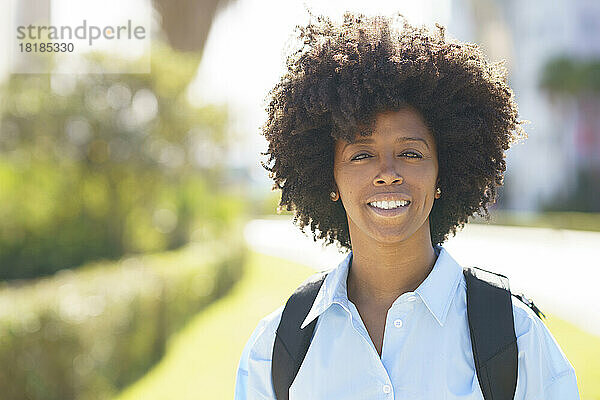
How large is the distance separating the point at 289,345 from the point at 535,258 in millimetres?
11669

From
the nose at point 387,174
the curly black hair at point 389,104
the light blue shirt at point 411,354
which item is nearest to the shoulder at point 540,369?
the light blue shirt at point 411,354

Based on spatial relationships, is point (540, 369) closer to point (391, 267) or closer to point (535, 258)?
point (391, 267)

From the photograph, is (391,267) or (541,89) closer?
(391,267)

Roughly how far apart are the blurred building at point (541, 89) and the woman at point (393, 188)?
31.1 meters

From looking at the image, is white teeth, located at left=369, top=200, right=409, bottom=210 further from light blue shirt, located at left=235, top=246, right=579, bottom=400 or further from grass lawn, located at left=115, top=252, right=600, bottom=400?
grass lawn, located at left=115, top=252, right=600, bottom=400

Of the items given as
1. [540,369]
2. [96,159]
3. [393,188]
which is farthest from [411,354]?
[96,159]

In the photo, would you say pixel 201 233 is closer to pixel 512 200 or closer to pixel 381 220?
pixel 381 220

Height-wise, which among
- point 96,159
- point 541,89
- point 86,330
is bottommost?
point 86,330

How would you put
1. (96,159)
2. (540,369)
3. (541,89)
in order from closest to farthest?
(540,369)
(96,159)
(541,89)

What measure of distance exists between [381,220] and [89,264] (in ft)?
22.6

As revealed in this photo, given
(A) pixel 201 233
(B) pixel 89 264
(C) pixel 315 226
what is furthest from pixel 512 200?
(C) pixel 315 226

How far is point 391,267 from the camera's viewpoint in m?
2.09

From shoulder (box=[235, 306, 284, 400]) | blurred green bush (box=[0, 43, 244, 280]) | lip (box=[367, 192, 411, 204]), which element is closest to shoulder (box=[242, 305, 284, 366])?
shoulder (box=[235, 306, 284, 400])

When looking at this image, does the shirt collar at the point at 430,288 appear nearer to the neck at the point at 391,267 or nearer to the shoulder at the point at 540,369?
the neck at the point at 391,267
